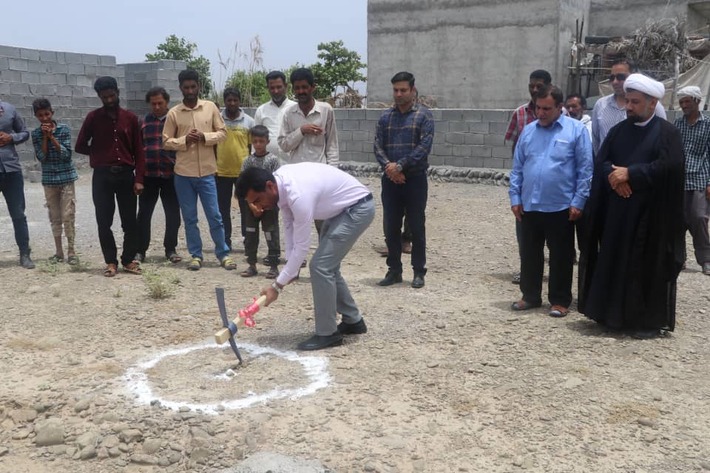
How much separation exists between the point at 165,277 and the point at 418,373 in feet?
9.86

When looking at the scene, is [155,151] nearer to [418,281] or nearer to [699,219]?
[418,281]

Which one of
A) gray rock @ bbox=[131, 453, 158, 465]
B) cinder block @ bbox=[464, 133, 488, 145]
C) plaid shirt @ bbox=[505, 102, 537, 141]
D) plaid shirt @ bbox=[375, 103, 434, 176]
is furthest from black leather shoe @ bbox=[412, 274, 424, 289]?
cinder block @ bbox=[464, 133, 488, 145]

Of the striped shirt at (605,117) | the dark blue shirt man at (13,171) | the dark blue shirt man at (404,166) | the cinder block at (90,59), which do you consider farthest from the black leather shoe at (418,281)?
the cinder block at (90,59)

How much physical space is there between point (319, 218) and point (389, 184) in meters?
1.70

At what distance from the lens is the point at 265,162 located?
20.9 feet

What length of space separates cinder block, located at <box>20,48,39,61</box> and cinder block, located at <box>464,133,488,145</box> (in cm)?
854

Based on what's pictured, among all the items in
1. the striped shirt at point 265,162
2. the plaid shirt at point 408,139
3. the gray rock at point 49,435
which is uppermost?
the plaid shirt at point 408,139

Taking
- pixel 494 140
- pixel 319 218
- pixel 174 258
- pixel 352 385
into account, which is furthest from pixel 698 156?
pixel 494 140

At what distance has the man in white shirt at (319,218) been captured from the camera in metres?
4.23

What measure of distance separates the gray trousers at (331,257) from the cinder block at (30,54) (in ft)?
37.8

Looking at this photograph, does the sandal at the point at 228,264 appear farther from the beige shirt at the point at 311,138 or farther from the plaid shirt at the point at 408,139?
the plaid shirt at the point at 408,139

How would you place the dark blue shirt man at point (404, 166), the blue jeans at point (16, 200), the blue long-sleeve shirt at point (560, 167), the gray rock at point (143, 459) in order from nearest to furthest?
the gray rock at point (143, 459) < the blue long-sleeve shirt at point (560, 167) < the dark blue shirt man at point (404, 166) < the blue jeans at point (16, 200)

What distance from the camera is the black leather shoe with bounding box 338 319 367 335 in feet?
16.4

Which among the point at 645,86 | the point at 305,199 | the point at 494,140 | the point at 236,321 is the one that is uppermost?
the point at 645,86
